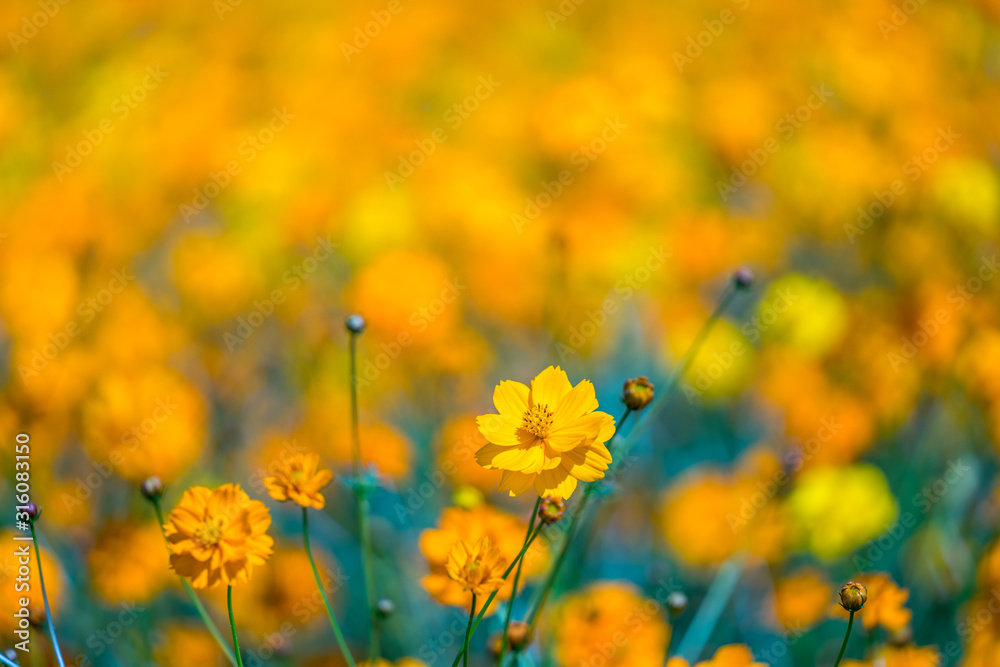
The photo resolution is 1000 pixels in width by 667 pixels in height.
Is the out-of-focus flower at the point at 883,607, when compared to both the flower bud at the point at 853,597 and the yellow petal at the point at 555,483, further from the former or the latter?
the yellow petal at the point at 555,483

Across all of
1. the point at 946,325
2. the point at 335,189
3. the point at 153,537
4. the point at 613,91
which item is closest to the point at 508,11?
the point at 613,91

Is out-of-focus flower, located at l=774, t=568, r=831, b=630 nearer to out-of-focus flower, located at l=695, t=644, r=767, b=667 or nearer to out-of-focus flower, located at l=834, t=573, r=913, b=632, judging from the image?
out-of-focus flower, located at l=834, t=573, r=913, b=632

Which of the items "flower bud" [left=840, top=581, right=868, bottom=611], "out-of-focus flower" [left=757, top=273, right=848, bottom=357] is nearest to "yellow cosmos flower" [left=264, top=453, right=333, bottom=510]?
"flower bud" [left=840, top=581, right=868, bottom=611]

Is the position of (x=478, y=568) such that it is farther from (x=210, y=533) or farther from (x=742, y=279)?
(x=742, y=279)

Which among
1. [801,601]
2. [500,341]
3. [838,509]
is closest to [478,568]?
[801,601]

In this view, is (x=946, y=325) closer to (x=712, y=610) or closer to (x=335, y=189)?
(x=712, y=610)

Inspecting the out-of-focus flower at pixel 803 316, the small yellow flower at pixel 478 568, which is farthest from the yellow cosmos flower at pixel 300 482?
the out-of-focus flower at pixel 803 316
